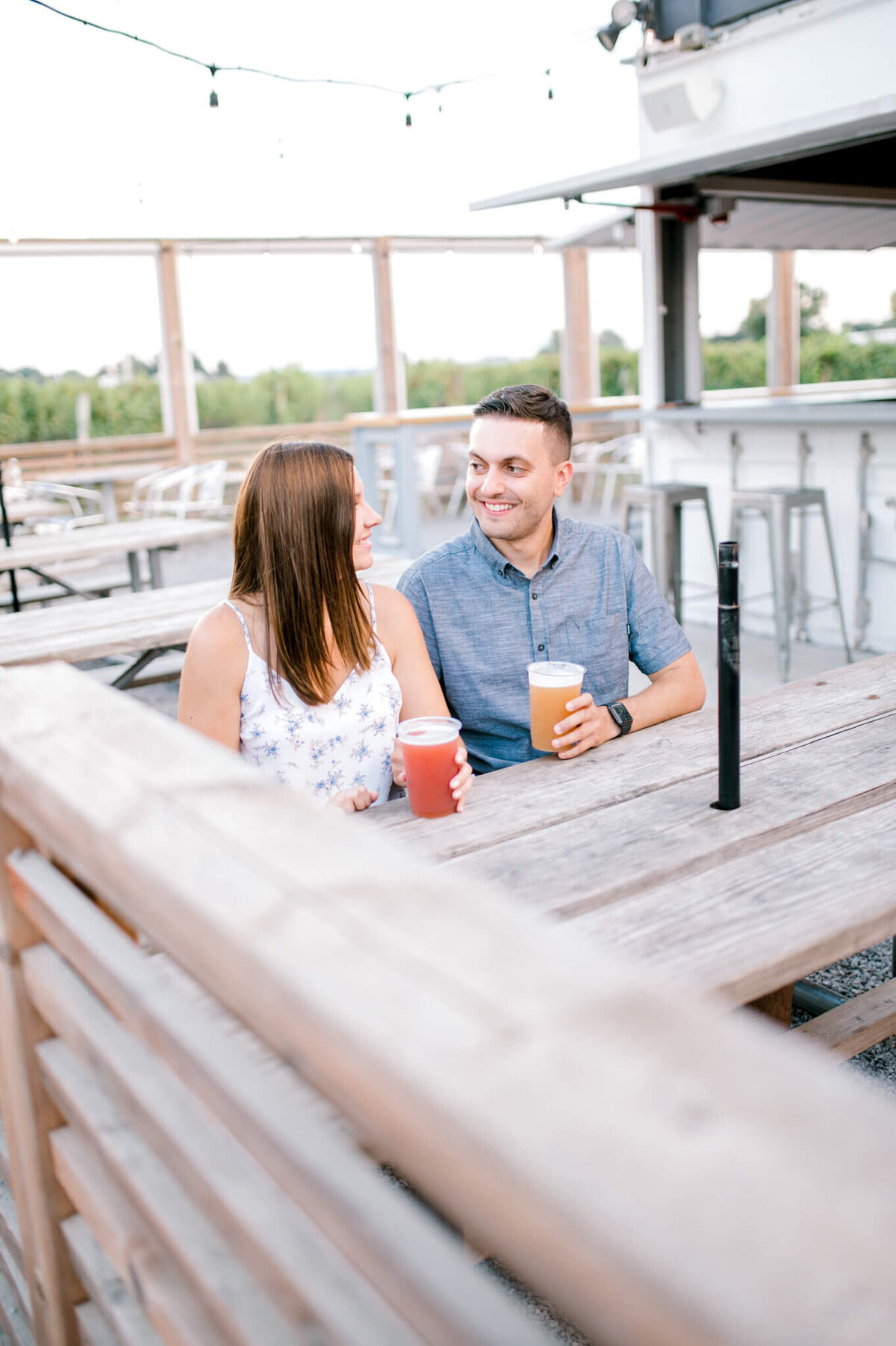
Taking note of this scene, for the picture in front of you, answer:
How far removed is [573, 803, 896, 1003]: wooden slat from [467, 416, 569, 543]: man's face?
92cm

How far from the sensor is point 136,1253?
2.92 ft

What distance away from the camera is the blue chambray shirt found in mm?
2098

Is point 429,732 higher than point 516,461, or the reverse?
point 516,461

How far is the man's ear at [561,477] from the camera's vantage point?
2.18m

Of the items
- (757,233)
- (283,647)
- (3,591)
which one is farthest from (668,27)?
(283,647)

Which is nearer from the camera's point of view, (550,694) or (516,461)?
(550,694)

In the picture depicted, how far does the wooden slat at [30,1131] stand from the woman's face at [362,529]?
3.10 ft

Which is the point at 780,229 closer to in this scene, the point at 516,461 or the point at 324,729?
the point at 516,461

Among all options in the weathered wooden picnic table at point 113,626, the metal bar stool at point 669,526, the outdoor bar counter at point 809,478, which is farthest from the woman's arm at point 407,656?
the metal bar stool at point 669,526

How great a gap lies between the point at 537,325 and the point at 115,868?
11536 millimetres

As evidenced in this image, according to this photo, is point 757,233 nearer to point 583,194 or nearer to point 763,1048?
point 583,194

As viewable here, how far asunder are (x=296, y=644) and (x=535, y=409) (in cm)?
69

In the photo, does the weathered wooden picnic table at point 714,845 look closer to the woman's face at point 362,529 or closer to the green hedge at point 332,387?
the woman's face at point 362,529

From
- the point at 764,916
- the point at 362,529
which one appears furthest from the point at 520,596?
the point at 764,916
